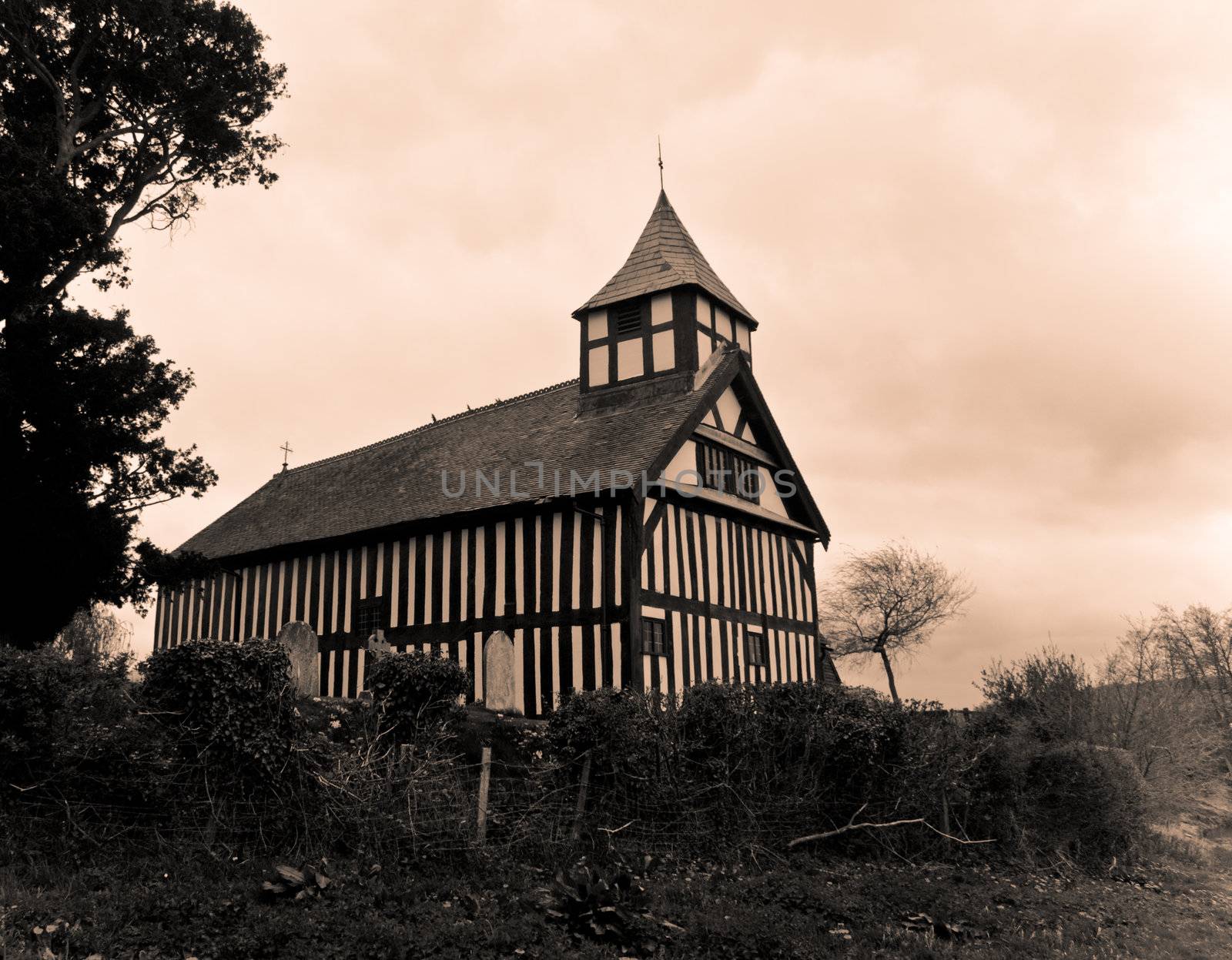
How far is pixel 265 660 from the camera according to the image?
29.8 ft

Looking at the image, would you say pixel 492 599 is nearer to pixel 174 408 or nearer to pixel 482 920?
pixel 174 408

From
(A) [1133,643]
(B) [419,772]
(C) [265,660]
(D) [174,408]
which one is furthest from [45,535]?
(A) [1133,643]

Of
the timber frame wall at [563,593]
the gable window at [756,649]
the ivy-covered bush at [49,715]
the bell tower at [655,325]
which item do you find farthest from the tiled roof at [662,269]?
the ivy-covered bush at [49,715]

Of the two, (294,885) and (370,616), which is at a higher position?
(370,616)

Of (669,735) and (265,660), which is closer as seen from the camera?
(265,660)

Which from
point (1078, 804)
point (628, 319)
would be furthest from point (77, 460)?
point (1078, 804)

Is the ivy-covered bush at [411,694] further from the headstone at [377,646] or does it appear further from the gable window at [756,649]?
the gable window at [756,649]

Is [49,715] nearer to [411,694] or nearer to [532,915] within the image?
[411,694]

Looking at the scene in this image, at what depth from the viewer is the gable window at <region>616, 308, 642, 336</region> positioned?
71.2 ft

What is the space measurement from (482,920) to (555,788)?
2431 millimetres

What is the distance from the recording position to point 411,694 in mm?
10109

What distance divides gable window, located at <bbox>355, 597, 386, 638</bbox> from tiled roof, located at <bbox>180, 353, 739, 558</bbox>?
1449mm

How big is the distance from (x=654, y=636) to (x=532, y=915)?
30.1 feet

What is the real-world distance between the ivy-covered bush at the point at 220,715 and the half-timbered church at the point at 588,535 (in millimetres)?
4818
